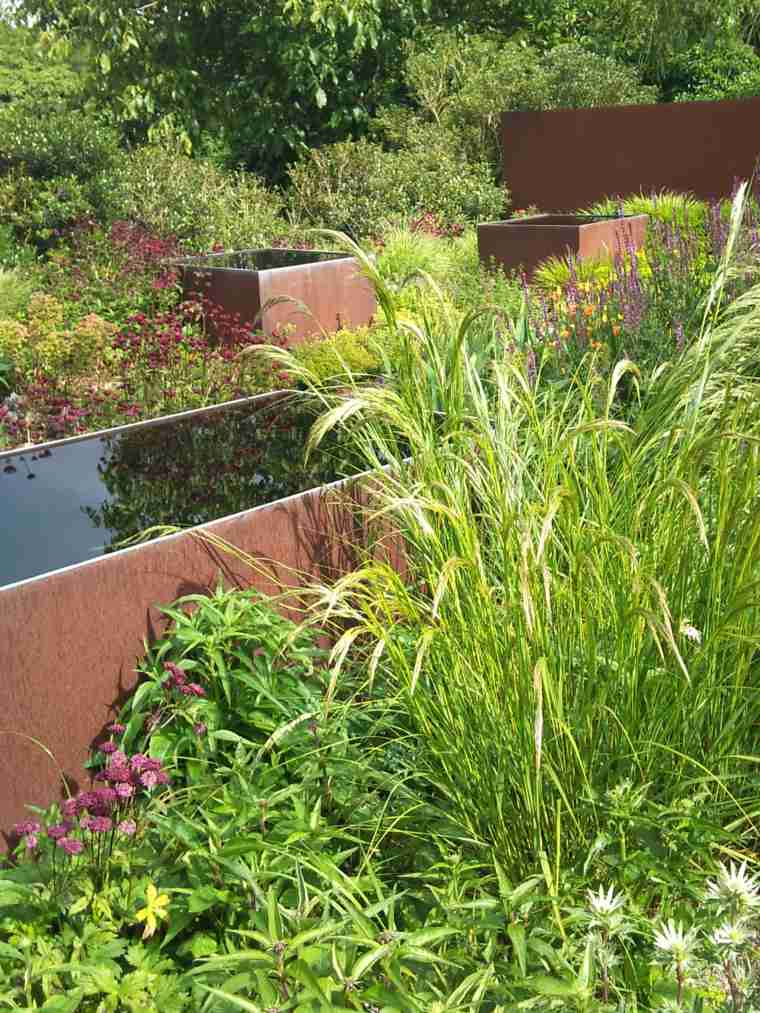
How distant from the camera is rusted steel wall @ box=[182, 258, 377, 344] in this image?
6.36m

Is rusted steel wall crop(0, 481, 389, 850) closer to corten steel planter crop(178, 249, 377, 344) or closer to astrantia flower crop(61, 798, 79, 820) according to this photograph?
astrantia flower crop(61, 798, 79, 820)

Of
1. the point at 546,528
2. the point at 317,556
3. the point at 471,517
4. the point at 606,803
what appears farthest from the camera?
the point at 317,556

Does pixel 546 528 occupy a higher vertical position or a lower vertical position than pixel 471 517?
higher

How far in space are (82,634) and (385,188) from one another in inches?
375

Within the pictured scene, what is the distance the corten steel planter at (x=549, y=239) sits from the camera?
7.93 m

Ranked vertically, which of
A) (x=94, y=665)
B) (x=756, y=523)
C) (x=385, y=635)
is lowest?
(x=94, y=665)

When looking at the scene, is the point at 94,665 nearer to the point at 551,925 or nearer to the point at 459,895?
the point at 459,895

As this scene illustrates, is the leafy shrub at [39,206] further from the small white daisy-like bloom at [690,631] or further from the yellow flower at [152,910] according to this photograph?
the small white daisy-like bloom at [690,631]

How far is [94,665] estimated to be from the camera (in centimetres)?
235

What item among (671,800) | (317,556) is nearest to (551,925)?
(671,800)

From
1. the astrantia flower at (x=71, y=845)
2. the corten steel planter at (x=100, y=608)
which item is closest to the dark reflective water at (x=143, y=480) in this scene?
the corten steel planter at (x=100, y=608)

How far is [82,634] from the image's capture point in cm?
232

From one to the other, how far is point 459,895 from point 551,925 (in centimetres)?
15

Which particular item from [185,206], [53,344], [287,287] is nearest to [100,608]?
[53,344]
